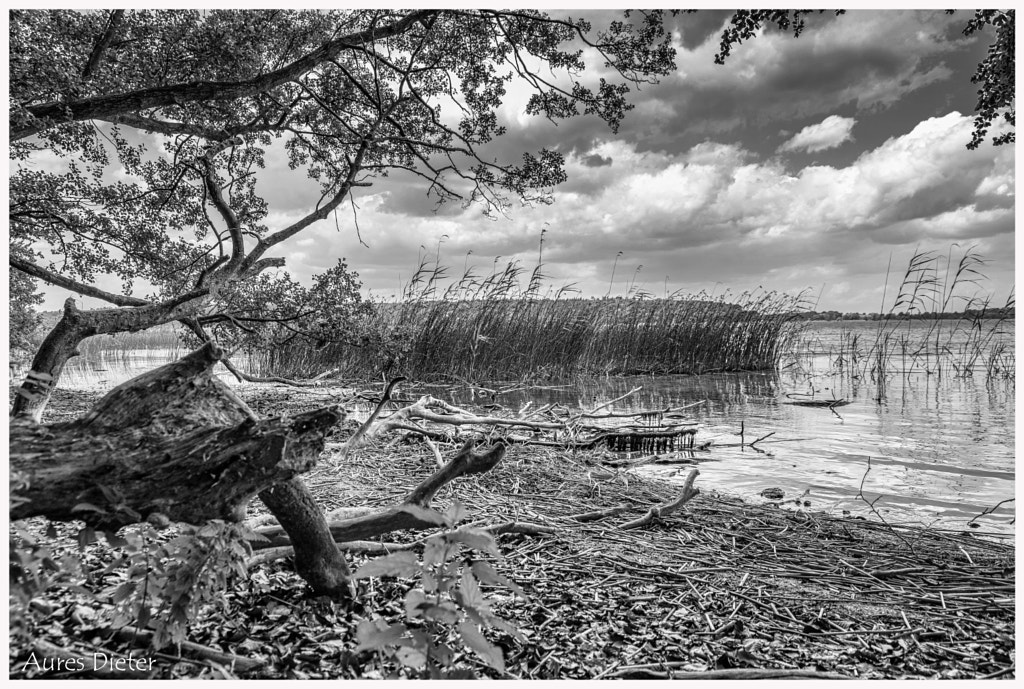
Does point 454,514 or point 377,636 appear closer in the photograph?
point 377,636

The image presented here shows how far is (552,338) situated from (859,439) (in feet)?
23.7

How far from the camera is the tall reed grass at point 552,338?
A: 11992mm

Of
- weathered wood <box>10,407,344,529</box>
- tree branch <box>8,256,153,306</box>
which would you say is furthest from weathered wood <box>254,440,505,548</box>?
tree branch <box>8,256,153,306</box>

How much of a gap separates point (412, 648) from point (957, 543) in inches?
115

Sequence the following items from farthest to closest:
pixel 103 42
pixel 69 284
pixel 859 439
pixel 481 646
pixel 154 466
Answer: pixel 69 284 → pixel 103 42 → pixel 859 439 → pixel 154 466 → pixel 481 646

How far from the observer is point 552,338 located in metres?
12.7

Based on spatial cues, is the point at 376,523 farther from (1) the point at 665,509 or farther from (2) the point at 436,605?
(1) the point at 665,509

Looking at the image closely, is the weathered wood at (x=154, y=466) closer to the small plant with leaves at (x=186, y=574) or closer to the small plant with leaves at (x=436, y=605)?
the small plant with leaves at (x=186, y=574)

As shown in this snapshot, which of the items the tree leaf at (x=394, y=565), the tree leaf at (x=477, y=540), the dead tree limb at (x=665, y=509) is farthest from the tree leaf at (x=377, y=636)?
the dead tree limb at (x=665, y=509)

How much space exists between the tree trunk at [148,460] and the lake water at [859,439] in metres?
3.27

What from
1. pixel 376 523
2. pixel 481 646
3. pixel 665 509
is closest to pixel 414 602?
pixel 481 646

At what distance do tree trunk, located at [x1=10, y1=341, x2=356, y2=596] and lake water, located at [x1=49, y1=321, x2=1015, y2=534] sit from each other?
327cm

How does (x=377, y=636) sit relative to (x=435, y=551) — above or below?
below

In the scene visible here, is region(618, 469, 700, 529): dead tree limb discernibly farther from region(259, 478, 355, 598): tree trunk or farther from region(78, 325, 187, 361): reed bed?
region(78, 325, 187, 361): reed bed
